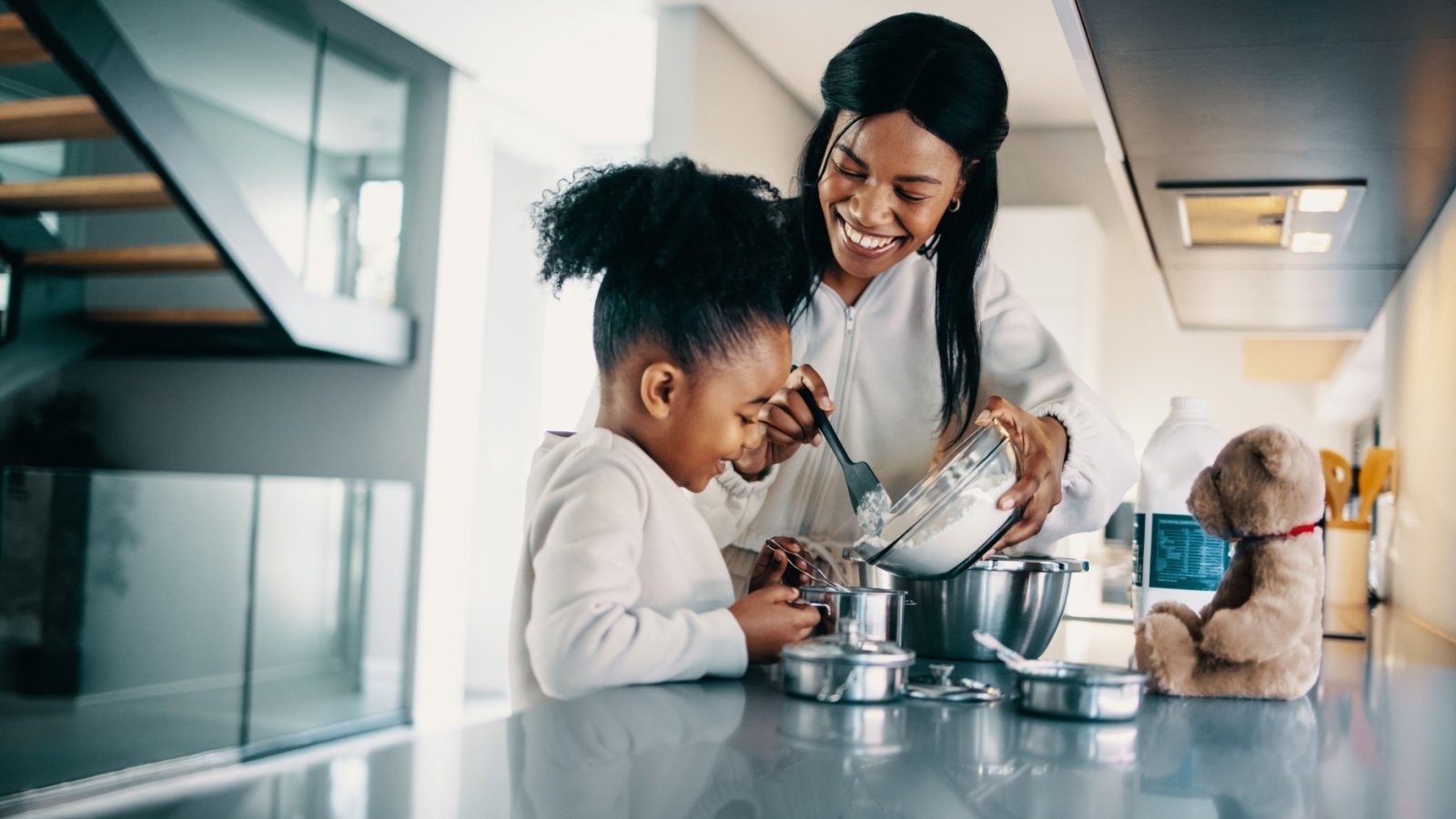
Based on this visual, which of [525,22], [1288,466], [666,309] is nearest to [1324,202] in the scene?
[1288,466]

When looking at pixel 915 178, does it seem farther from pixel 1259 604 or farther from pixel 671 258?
pixel 1259 604

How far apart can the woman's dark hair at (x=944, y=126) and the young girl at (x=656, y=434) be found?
0.35 feet

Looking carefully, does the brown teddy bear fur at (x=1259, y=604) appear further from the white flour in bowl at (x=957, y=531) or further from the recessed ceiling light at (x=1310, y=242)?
the recessed ceiling light at (x=1310, y=242)

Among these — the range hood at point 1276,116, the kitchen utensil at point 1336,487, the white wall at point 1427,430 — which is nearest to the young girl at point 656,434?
the range hood at point 1276,116

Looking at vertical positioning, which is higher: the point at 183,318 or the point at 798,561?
the point at 183,318

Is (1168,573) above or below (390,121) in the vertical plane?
below

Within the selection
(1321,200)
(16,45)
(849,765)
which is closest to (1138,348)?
(1321,200)

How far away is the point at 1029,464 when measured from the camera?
30.2 inches

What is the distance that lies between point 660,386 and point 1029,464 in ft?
0.78

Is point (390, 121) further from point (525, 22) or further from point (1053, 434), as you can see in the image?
point (1053, 434)

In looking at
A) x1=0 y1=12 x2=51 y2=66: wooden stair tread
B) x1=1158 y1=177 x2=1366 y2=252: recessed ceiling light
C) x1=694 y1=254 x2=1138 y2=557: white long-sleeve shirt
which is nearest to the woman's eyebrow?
x1=694 y1=254 x2=1138 y2=557: white long-sleeve shirt

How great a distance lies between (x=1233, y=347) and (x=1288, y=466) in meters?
4.34

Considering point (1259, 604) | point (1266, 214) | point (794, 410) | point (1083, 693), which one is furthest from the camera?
point (1266, 214)

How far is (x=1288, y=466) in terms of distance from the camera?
2.53 feet
